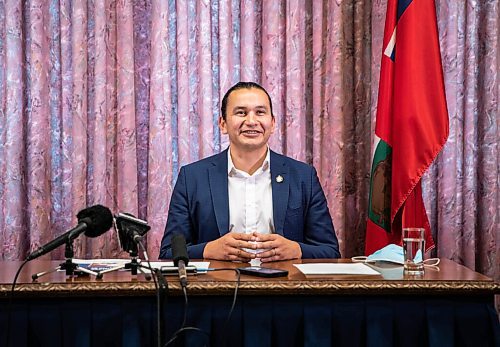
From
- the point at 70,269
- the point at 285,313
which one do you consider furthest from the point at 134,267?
the point at 285,313

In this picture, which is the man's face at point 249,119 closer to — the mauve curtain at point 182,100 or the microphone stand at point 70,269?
the mauve curtain at point 182,100

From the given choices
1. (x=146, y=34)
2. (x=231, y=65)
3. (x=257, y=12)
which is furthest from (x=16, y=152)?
(x=257, y=12)

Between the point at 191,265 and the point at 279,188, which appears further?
the point at 279,188

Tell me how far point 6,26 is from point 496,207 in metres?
2.47

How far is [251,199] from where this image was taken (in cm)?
275

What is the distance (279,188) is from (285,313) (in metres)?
0.92

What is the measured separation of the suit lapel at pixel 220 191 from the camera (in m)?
2.66

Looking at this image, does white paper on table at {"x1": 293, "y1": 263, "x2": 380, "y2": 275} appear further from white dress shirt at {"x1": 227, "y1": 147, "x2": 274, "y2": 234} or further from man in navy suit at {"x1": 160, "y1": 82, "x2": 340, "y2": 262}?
white dress shirt at {"x1": 227, "y1": 147, "x2": 274, "y2": 234}

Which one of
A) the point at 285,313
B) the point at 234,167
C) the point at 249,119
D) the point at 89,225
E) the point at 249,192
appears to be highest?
the point at 249,119

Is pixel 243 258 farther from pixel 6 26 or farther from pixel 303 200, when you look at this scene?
pixel 6 26

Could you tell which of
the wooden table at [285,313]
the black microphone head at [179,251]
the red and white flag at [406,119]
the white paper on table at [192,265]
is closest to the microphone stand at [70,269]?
the wooden table at [285,313]

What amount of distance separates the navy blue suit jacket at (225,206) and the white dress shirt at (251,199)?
5cm

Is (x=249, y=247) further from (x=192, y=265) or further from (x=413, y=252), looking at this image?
(x=413, y=252)

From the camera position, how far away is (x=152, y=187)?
3.23 meters
